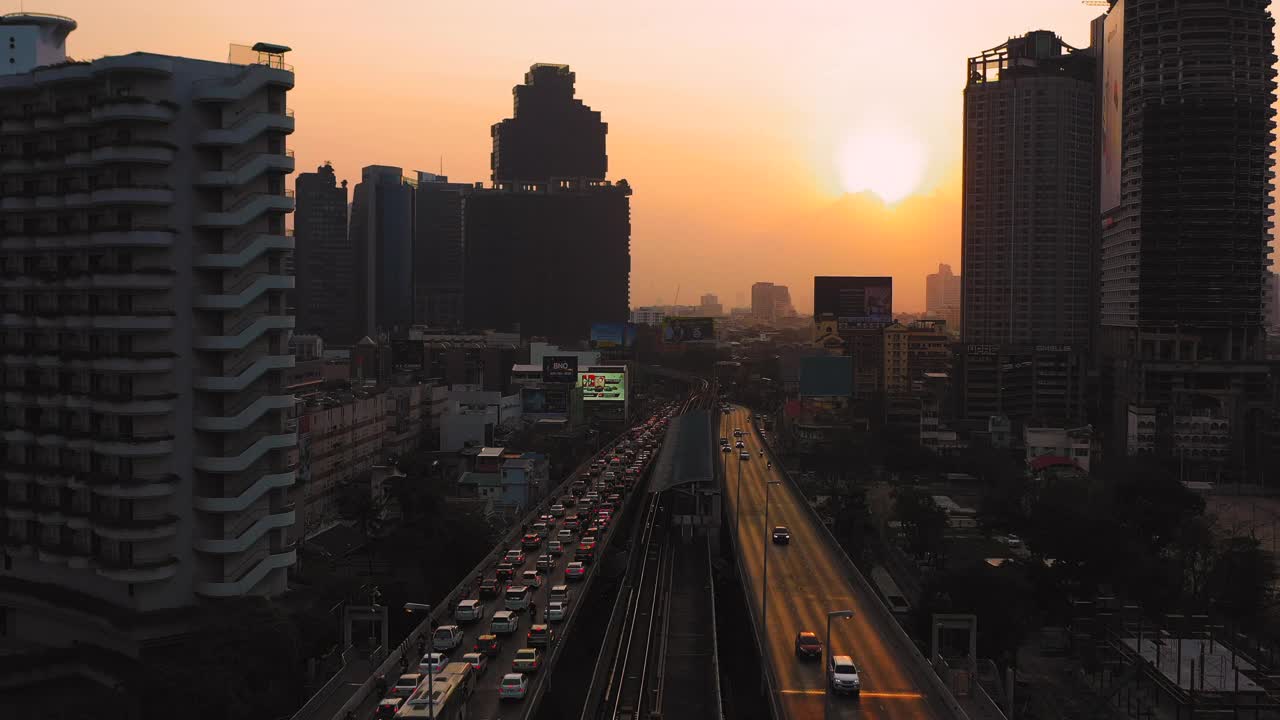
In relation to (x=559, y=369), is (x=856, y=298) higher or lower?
higher

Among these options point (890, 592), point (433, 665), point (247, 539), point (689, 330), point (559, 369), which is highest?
point (689, 330)

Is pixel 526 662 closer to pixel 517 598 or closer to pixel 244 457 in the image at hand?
pixel 517 598

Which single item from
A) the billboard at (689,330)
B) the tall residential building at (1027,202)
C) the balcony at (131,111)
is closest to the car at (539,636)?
the balcony at (131,111)

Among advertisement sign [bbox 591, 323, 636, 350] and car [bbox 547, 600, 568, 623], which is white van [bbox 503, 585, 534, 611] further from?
advertisement sign [bbox 591, 323, 636, 350]

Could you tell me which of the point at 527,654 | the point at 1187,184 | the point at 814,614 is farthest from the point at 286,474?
the point at 1187,184

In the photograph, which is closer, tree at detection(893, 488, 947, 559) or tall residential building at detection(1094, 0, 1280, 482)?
tree at detection(893, 488, 947, 559)

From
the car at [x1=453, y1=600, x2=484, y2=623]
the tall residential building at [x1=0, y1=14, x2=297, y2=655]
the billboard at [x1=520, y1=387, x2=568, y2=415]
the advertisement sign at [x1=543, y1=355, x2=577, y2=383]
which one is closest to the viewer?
the tall residential building at [x1=0, y1=14, x2=297, y2=655]

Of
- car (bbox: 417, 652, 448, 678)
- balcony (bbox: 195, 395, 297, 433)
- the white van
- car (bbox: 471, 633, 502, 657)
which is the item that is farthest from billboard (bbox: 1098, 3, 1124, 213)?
car (bbox: 417, 652, 448, 678)

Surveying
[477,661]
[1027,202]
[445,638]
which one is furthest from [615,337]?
[477,661]
